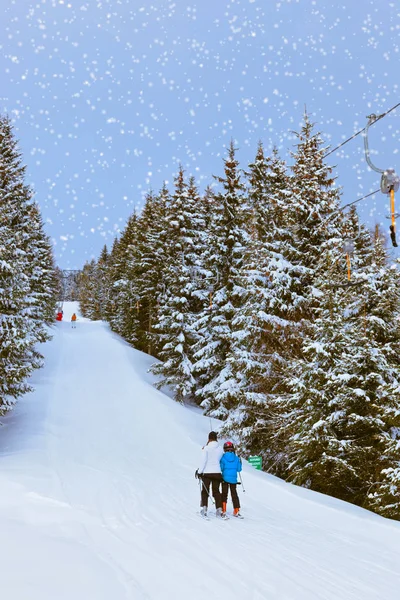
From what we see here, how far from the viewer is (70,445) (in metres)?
18.4

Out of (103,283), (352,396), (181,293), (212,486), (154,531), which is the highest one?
(103,283)

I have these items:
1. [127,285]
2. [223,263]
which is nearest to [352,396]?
[223,263]

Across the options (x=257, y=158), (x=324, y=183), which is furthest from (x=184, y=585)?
(x=257, y=158)

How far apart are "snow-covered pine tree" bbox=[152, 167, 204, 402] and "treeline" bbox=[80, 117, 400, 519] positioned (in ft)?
0.29

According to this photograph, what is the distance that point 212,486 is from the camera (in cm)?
1040

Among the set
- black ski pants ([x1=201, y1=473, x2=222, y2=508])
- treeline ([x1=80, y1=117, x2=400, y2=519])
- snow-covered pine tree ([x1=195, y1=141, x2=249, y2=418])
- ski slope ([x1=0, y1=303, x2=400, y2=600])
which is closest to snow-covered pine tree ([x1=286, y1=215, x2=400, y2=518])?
treeline ([x1=80, y1=117, x2=400, y2=519])

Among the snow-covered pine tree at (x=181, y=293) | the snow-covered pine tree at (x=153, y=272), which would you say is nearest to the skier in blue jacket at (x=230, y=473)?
the snow-covered pine tree at (x=181, y=293)

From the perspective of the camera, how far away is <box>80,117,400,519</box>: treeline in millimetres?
13938

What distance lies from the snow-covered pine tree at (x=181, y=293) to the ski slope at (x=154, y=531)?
20.9 feet

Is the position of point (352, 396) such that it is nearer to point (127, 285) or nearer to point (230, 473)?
point (230, 473)

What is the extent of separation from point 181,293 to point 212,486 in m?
18.7

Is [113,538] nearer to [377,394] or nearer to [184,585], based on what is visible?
[184,585]

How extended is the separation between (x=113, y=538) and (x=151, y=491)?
16.9 feet

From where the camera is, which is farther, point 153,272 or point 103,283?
point 103,283
